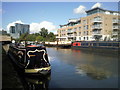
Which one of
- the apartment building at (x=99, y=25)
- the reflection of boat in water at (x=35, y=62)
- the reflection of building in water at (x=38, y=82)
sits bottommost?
the reflection of building in water at (x=38, y=82)

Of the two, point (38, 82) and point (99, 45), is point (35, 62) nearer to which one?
point (38, 82)

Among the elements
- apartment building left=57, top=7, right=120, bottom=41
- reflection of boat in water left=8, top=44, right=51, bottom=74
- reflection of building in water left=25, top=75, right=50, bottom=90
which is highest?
apartment building left=57, top=7, right=120, bottom=41

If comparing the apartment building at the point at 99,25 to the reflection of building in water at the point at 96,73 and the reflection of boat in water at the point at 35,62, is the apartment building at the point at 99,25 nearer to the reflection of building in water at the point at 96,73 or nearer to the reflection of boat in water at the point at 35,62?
the reflection of building in water at the point at 96,73

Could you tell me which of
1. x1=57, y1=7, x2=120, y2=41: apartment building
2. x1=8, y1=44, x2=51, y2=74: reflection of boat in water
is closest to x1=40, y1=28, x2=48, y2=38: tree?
x1=57, y1=7, x2=120, y2=41: apartment building

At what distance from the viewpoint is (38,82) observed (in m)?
10.9

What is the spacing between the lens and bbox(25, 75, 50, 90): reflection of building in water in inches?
395

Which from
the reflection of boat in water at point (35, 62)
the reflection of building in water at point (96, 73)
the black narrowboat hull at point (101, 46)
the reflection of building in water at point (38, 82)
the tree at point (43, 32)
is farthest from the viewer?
the tree at point (43, 32)

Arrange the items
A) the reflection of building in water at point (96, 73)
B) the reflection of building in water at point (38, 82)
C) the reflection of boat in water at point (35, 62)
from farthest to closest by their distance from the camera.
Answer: the reflection of building in water at point (96, 73) → the reflection of boat in water at point (35, 62) → the reflection of building in water at point (38, 82)

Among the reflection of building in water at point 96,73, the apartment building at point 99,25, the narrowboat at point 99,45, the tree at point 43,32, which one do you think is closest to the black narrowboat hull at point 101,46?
the narrowboat at point 99,45

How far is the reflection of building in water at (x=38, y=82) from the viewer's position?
32.9 ft

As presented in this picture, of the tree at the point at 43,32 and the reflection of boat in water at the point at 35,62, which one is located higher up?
the tree at the point at 43,32

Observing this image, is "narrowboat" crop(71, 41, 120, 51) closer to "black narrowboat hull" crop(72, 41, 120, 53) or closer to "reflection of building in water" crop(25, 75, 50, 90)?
"black narrowboat hull" crop(72, 41, 120, 53)

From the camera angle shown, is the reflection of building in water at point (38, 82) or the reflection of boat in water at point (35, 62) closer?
the reflection of building in water at point (38, 82)

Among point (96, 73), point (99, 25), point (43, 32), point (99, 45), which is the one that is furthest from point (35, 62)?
point (43, 32)
